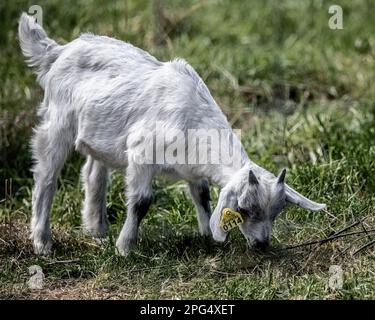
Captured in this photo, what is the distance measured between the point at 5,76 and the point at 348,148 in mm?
3364

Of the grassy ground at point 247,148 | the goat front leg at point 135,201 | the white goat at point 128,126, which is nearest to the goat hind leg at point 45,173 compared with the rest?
the white goat at point 128,126

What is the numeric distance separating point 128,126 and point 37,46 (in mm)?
1086

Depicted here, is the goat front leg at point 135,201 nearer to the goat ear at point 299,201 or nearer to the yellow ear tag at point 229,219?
the yellow ear tag at point 229,219

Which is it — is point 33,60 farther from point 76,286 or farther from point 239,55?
point 239,55

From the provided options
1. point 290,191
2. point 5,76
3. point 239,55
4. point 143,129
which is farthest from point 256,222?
point 239,55

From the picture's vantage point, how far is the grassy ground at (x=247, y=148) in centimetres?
703

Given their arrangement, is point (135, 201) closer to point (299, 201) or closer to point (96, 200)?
point (96, 200)

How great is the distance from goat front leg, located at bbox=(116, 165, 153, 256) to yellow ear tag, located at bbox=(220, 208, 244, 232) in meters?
0.69

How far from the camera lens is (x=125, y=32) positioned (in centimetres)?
1059

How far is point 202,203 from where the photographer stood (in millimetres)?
7672

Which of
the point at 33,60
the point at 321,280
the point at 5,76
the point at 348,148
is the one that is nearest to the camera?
the point at 321,280

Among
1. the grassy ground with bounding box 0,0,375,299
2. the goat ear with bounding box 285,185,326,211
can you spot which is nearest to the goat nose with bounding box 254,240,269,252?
the grassy ground with bounding box 0,0,375,299

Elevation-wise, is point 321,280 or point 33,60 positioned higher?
point 33,60

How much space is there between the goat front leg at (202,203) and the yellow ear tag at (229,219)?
0.85m
